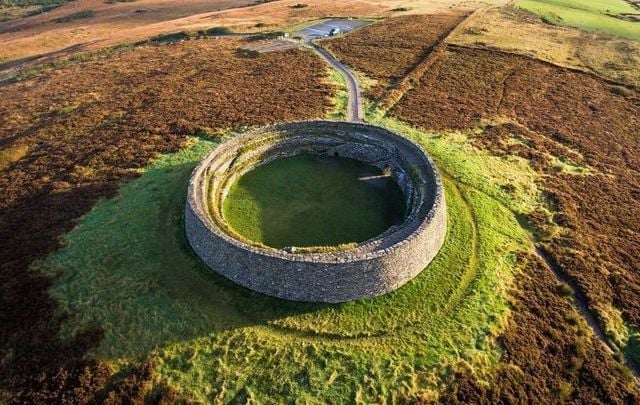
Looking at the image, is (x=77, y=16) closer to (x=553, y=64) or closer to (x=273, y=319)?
(x=553, y=64)

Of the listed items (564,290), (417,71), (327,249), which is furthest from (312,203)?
(417,71)

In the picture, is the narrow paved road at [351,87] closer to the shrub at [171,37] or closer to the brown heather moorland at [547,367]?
the shrub at [171,37]

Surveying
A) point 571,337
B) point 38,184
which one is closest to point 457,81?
point 571,337

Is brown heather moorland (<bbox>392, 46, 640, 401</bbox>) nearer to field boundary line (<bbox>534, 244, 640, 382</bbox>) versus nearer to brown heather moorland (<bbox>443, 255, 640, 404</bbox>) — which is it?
brown heather moorland (<bbox>443, 255, 640, 404</bbox>)

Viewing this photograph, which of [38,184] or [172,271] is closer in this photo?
[172,271]

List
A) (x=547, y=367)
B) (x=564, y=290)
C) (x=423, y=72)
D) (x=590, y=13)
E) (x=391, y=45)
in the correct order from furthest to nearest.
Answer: (x=590, y=13)
(x=391, y=45)
(x=423, y=72)
(x=564, y=290)
(x=547, y=367)

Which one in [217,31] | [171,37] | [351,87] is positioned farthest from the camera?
[217,31]

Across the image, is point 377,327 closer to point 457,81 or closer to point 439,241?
point 439,241

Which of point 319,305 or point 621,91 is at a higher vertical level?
point 621,91
